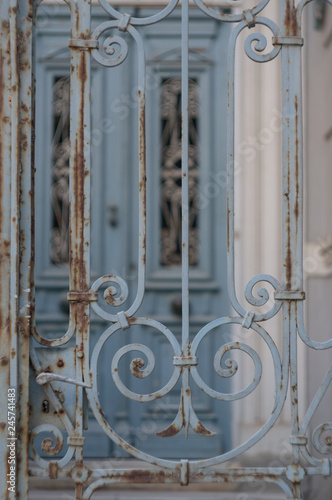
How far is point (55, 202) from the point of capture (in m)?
3.26

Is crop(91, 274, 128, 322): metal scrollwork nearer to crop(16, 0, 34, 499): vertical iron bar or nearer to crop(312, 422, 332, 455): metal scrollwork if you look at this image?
crop(16, 0, 34, 499): vertical iron bar

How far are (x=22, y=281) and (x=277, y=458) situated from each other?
1962mm

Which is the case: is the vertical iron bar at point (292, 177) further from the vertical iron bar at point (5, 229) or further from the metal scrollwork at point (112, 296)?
the vertical iron bar at point (5, 229)

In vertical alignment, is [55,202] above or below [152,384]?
above

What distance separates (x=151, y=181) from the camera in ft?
10.6

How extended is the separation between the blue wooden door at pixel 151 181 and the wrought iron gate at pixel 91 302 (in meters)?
1.86

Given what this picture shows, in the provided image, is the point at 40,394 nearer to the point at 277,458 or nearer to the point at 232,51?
the point at 232,51

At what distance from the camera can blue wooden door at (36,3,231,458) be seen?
321 cm

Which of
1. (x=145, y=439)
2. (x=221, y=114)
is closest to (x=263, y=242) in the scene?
(x=221, y=114)

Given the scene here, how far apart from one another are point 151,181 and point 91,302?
6.46 feet

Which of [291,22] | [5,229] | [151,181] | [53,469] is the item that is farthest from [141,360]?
[151,181]

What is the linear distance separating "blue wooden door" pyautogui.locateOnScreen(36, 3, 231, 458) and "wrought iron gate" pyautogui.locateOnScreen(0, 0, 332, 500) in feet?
6.12

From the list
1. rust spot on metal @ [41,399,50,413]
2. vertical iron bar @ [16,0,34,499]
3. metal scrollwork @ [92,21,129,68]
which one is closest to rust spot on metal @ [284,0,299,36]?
metal scrollwork @ [92,21,129,68]

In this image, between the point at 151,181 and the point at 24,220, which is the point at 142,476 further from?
the point at 151,181
